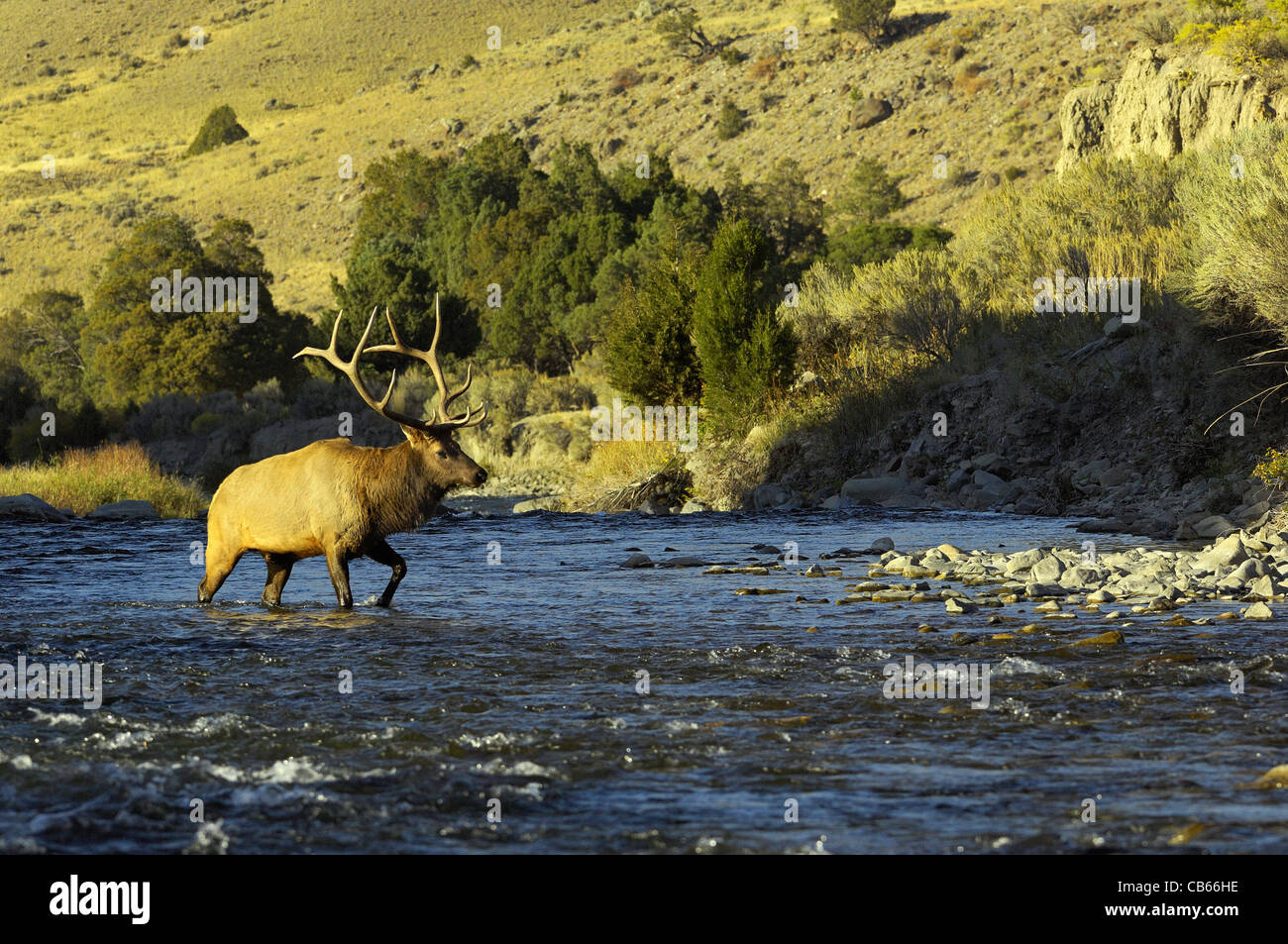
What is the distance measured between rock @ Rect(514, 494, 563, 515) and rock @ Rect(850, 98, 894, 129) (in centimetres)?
5349

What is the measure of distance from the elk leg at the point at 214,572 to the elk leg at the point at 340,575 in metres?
1.05

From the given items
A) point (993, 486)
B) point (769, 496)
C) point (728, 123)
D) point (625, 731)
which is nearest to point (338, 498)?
point (625, 731)

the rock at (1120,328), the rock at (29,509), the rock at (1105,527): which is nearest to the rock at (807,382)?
the rock at (1120,328)

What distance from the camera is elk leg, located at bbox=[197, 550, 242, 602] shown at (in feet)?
43.8

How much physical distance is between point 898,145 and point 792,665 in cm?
7094

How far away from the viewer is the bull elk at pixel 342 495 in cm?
1273

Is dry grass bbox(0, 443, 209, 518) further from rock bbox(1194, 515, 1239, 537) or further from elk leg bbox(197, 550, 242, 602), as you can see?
rock bbox(1194, 515, 1239, 537)

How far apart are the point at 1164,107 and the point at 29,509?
30.3 m

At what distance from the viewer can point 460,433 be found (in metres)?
42.1

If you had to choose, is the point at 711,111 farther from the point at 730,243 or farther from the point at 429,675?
the point at 429,675

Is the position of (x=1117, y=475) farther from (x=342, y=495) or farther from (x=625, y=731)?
(x=625, y=731)

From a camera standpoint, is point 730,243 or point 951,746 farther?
point 730,243

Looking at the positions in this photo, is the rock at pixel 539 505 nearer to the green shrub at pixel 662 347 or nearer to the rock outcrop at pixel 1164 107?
the green shrub at pixel 662 347
